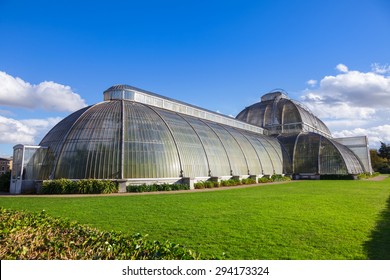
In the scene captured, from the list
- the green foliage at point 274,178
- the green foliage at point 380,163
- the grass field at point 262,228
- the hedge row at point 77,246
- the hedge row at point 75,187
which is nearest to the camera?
the hedge row at point 77,246

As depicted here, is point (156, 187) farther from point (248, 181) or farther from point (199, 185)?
point (248, 181)

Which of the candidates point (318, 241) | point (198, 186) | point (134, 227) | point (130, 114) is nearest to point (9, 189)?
point (130, 114)

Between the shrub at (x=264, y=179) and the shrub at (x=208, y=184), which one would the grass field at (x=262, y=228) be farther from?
the shrub at (x=264, y=179)

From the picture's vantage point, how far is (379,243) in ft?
31.7

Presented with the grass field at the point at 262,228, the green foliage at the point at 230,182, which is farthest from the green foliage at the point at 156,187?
the grass field at the point at 262,228

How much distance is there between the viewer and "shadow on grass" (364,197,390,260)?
8456mm

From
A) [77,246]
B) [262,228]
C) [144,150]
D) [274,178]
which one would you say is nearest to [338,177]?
[274,178]

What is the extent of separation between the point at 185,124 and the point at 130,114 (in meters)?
9.30

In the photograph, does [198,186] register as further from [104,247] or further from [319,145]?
[319,145]

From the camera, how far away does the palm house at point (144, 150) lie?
31.4m

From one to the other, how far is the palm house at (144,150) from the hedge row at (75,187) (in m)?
1.64

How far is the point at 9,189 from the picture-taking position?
32812mm

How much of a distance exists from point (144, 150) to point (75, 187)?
28.3 feet
